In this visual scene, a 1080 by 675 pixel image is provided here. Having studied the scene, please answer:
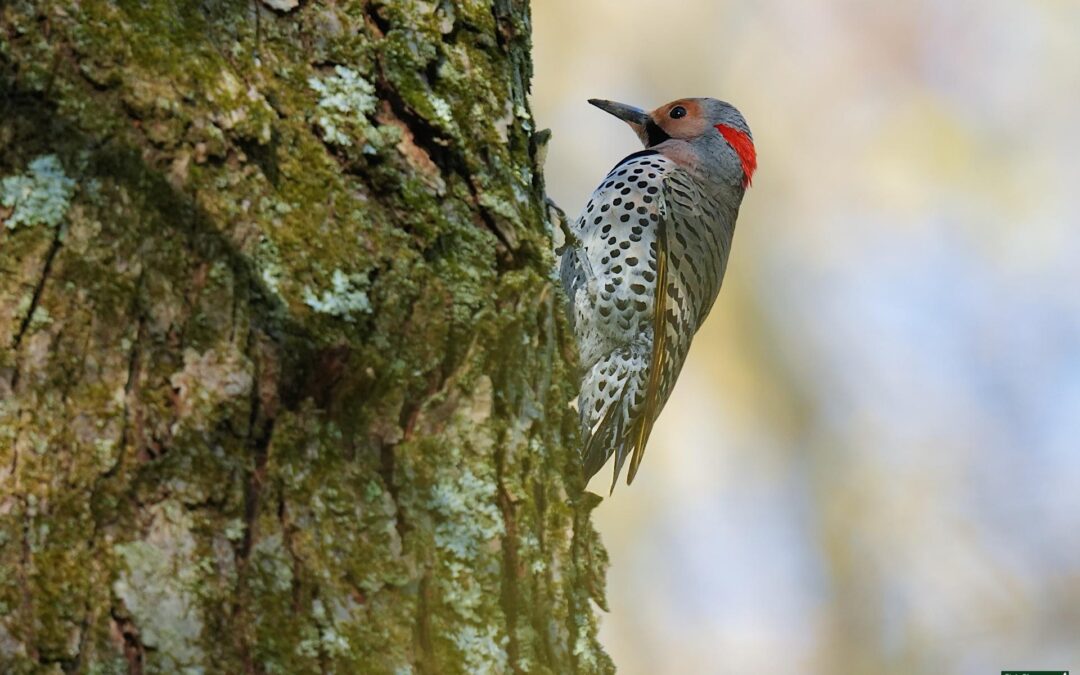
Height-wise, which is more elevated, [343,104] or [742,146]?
[742,146]

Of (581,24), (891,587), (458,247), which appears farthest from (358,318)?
(891,587)

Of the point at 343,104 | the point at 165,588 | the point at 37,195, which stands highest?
the point at 343,104

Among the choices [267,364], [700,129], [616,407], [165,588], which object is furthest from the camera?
[700,129]

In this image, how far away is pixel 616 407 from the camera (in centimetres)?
381

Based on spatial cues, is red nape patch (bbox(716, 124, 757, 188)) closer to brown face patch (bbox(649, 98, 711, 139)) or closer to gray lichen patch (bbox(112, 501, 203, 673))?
brown face patch (bbox(649, 98, 711, 139))

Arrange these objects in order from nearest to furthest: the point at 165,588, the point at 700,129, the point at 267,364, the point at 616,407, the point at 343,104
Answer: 1. the point at 165,588
2. the point at 267,364
3. the point at 343,104
4. the point at 616,407
5. the point at 700,129

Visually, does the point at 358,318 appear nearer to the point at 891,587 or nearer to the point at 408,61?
the point at 408,61

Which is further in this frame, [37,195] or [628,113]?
[628,113]

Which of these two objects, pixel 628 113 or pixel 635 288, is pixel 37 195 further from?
pixel 628 113

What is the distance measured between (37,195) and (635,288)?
8.91ft

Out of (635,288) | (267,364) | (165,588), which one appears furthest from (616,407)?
(165,588)

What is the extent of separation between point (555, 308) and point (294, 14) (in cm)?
58

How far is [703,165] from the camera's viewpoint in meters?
4.50

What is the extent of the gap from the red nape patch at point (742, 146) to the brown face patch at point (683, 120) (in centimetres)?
9
